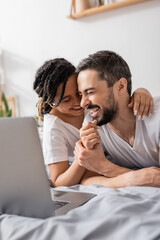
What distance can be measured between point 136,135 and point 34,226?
2.52ft

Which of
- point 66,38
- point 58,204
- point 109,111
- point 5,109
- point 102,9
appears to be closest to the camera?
point 58,204

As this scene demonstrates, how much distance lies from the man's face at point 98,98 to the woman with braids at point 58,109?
135 millimetres

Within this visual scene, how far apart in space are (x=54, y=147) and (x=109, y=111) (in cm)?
34

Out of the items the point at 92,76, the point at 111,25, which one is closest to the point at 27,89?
the point at 111,25

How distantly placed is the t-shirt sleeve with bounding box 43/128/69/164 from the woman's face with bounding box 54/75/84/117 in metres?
0.12

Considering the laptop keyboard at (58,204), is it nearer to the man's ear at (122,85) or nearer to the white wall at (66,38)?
the man's ear at (122,85)

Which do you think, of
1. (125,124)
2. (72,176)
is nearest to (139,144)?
(125,124)

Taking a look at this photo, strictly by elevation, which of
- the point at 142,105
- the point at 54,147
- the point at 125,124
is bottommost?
the point at 54,147

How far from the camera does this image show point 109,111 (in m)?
1.38

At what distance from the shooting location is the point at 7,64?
3.69 meters

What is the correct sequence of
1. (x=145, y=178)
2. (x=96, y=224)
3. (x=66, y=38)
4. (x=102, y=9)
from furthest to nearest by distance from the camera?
1. (x=66, y=38)
2. (x=102, y=9)
3. (x=145, y=178)
4. (x=96, y=224)

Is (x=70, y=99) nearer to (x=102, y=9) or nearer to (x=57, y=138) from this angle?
(x=57, y=138)

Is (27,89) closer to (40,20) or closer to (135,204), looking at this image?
(40,20)

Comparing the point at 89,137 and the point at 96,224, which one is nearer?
the point at 96,224
